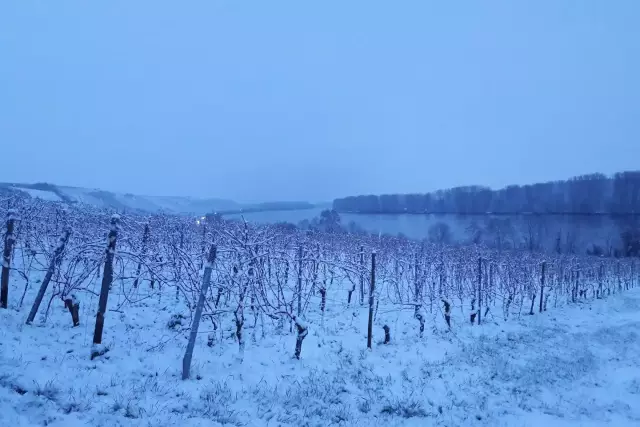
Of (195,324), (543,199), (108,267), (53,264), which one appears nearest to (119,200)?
(53,264)

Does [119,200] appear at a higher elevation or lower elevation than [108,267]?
higher

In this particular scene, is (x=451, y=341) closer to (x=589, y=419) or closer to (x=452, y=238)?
(x=589, y=419)

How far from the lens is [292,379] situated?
6.46 m

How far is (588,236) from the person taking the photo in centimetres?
5103

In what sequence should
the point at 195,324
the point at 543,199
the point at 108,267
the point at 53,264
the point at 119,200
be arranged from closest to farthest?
the point at 195,324, the point at 108,267, the point at 53,264, the point at 119,200, the point at 543,199

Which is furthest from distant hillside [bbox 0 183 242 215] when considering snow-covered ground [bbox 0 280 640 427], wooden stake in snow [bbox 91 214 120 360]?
wooden stake in snow [bbox 91 214 120 360]

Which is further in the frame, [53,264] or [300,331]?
[300,331]

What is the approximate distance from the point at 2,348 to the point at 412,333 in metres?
8.87

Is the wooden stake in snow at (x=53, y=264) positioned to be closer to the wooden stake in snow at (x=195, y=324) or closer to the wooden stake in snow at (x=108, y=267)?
the wooden stake in snow at (x=108, y=267)

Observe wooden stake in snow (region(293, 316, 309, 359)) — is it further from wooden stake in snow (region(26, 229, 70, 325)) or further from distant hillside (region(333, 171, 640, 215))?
distant hillside (region(333, 171, 640, 215))

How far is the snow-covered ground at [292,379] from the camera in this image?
4.68m

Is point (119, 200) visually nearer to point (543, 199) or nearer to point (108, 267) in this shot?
point (108, 267)

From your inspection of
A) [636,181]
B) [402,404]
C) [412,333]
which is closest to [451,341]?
[412,333]

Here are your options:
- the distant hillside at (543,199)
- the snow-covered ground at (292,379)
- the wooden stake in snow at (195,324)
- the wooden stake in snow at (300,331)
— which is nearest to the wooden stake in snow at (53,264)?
the snow-covered ground at (292,379)
